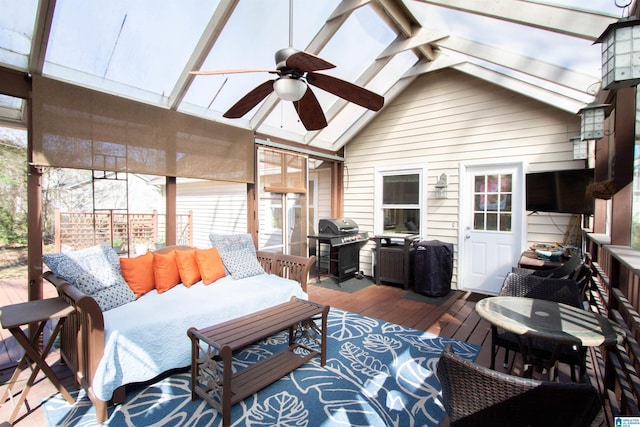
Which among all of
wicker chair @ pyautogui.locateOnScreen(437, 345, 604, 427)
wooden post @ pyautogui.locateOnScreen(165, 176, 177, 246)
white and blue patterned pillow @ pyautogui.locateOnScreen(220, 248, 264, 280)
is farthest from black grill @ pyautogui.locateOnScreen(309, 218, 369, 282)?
wicker chair @ pyautogui.locateOnScreen(437, 345, 604, 427)

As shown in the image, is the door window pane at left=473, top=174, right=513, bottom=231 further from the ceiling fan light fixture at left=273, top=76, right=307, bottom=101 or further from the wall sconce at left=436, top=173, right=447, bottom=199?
the ceiling fan light fixture at left=273, top=76, right=307, bottom=101

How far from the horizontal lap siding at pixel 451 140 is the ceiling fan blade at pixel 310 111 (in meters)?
2.96

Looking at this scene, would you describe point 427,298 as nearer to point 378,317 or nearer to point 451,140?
point 378,317

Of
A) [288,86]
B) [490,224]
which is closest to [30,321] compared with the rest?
[288,86]

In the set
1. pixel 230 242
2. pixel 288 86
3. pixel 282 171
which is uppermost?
pixel 288 86

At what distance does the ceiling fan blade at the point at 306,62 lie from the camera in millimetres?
1879

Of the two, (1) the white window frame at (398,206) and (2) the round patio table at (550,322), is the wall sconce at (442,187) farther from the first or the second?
(2) the round patio table at (550,322)

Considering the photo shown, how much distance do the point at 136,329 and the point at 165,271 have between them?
0.97m

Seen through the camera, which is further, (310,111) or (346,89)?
(310,111)

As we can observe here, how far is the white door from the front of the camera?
4.51 metres

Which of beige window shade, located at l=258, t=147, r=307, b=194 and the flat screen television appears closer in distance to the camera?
the flat screen television

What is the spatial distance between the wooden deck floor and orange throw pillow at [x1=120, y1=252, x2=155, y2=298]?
0.81 meters

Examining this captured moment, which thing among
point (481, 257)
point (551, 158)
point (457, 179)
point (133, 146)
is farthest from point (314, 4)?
point (481, 257)

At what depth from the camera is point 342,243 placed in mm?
5152
